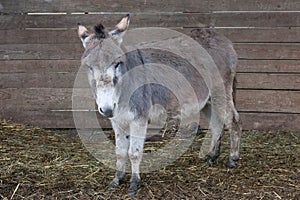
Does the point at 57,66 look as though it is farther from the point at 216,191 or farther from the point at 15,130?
the point at 216,191

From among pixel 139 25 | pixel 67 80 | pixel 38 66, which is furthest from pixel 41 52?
pixel 139 25

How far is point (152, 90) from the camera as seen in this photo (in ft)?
12.9

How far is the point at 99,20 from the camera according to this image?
18.3 feet

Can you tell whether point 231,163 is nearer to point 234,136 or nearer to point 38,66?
point 234,136

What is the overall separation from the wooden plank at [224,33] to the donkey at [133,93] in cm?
96

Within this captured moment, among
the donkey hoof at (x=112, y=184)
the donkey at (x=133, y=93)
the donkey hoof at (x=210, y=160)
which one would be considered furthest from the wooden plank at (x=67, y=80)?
the donkey hoof at (x=112, y=184)

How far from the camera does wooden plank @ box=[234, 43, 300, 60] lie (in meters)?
5.43

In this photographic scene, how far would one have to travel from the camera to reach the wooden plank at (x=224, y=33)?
17.8 ft

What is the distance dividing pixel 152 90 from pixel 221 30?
6.16 ft

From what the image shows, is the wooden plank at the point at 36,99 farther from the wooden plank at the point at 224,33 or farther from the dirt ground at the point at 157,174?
the wooden plank at the point at 224,33

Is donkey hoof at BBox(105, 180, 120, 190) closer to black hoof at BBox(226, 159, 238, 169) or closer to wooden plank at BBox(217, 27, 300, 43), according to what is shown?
black hoof at BBox(226, 159, 238, 169)

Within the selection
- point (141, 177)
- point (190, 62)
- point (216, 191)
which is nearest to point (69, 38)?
point (190, 62)

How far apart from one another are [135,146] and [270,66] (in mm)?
2424

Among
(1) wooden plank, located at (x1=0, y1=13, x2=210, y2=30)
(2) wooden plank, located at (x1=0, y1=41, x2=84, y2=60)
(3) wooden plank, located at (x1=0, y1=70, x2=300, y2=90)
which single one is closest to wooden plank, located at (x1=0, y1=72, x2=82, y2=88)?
(3) wooden plank, located at (x1=0, y1=70, x2=300, y2=90)
